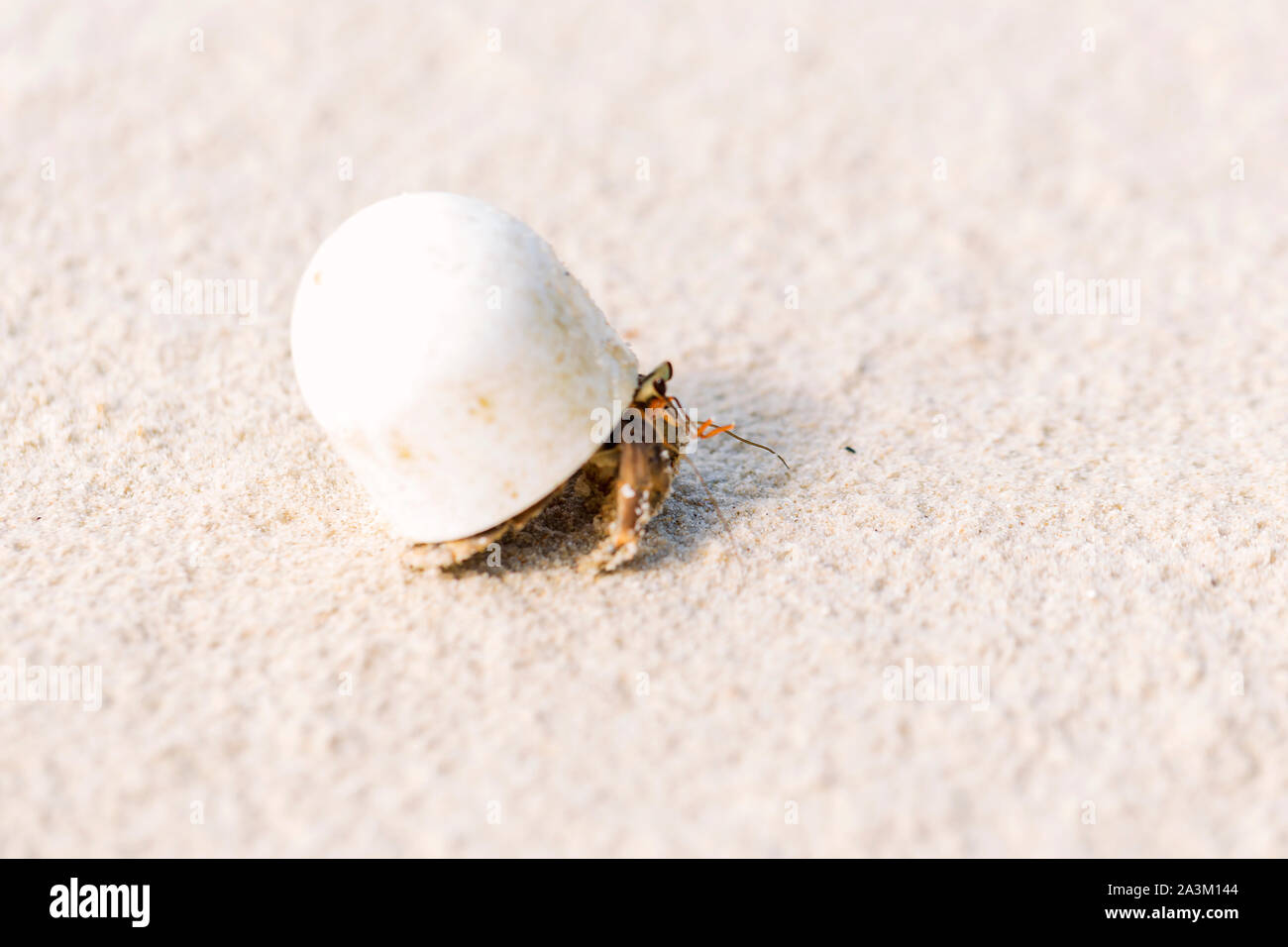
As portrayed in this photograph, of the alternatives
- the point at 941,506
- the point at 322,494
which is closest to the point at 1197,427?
the point at 941,506

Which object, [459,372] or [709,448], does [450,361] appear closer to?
[459,372]

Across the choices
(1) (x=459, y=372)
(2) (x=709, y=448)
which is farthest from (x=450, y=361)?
(2) (x=709, y=448)

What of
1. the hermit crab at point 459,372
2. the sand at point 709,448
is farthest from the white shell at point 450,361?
the sand at point 709,448

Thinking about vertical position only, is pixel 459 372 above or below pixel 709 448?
above

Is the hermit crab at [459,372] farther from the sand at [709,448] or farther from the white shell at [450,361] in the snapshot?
the sand at [709,448]

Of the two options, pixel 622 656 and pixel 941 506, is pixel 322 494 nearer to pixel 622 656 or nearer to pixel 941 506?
pixel 622 656

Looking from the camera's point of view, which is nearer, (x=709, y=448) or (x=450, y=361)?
(x=450, y=361)

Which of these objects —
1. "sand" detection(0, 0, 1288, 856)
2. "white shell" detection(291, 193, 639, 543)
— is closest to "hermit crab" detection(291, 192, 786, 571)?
"white shell" detection(291, 193, 639, 543)

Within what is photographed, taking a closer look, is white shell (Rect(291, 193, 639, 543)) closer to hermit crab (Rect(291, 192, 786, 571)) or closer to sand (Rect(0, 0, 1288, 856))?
hermit crab (Rect(291, 192, 786, 571))
